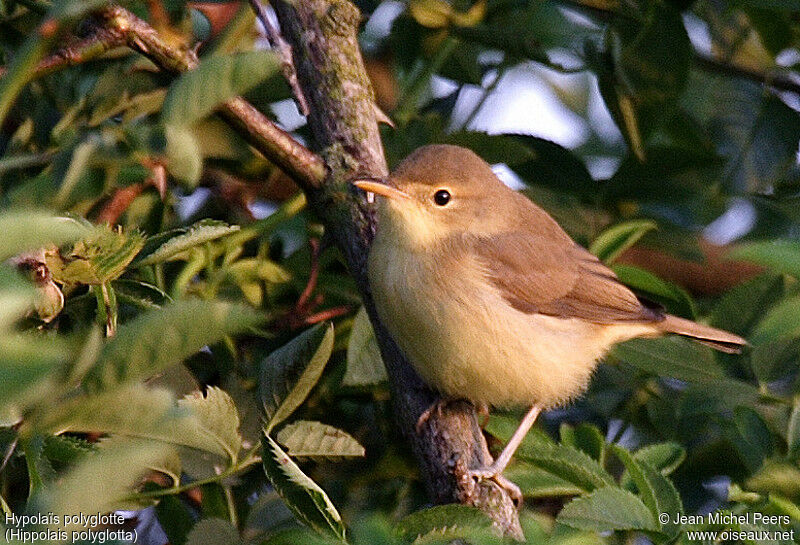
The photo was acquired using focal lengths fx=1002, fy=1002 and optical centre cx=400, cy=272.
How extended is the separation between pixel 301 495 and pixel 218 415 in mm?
281

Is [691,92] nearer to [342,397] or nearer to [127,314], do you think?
[342,397]

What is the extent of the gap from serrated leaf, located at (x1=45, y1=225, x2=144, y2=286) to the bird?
0.93 meters

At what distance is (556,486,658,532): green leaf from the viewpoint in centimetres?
195

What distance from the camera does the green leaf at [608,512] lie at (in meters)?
1.95

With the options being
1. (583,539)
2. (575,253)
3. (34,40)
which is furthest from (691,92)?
(34,40)

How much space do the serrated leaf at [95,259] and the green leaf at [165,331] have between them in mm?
819

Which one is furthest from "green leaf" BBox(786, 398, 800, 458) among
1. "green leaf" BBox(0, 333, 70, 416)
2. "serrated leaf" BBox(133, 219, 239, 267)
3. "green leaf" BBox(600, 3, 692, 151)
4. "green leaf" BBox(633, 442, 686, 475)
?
"green leaf" BBox(0, 333, 70, 416)

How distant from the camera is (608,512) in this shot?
200 cm

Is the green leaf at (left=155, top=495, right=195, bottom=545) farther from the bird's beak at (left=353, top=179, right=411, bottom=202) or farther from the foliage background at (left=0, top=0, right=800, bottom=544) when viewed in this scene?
the bird's beak at (left=353, top=179, right=411, bottom=202)

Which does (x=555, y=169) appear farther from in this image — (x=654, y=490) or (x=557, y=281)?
(x=654, y=490)

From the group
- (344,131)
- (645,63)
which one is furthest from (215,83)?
(645,63)

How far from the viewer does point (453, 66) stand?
347 centimetres

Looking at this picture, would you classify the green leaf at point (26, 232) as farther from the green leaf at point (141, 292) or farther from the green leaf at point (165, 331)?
the green leaf at point (141, 292)

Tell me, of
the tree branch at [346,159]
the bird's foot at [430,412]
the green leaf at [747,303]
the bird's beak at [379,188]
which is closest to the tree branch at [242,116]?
the tree branch at [346,159]
